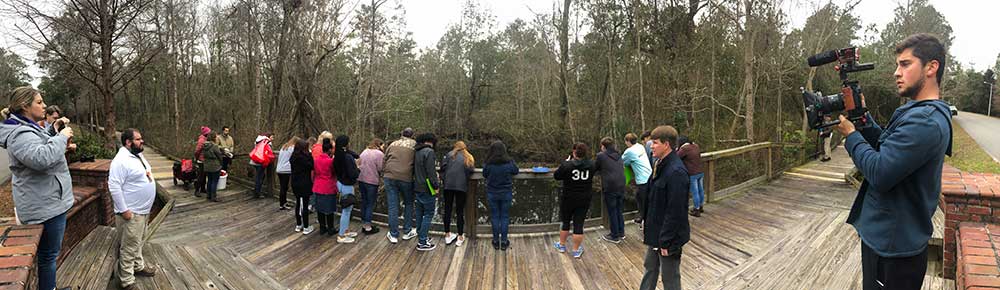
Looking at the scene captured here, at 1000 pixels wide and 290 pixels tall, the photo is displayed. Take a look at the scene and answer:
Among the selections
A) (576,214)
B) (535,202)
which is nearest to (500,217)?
(576,214)

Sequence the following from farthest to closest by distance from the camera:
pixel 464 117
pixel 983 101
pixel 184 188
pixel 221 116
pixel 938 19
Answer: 1. pixel 983 101
2. pixel 464 117
3. pixel 938 19
4. pixel 221 116
5. pixel 184 188

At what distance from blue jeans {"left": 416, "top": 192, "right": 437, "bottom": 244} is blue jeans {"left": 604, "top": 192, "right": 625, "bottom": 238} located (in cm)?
220

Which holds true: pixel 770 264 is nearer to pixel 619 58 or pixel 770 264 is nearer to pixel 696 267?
pixel 696 267

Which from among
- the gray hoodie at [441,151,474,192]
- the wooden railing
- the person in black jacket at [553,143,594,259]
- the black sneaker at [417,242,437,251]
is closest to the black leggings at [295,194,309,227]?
the wooden railing

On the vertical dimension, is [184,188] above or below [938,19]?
below

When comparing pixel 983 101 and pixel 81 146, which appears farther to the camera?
pixel 983 101

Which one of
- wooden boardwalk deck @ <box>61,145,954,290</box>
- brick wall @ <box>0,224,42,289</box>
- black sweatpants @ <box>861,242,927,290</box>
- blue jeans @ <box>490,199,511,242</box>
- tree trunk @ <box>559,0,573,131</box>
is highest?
tree trunk @ <box>559,0,573,131</box>

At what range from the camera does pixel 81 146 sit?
566 cm

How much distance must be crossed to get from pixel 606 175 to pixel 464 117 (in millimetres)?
27571

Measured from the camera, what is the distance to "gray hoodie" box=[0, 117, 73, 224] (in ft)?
8.33

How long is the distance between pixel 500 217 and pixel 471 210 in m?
0.50

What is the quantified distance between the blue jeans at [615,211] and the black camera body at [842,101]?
3.17 meters

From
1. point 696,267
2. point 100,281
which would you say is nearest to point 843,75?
point 696,267

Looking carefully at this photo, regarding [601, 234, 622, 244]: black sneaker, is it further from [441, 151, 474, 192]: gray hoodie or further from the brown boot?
the brown boot
